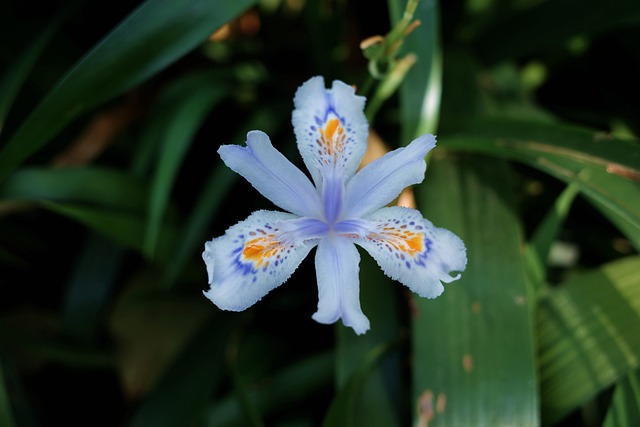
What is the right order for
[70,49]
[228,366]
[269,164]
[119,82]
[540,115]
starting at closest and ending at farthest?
[269,164] → [119,82] → [228,366] → [540,115] → [70,49]

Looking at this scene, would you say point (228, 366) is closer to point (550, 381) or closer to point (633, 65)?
point (550, 381)

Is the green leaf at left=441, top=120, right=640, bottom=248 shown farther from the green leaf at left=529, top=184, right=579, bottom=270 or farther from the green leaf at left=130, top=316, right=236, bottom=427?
the green leaf at left=130, top=316, right=236, bottom=427

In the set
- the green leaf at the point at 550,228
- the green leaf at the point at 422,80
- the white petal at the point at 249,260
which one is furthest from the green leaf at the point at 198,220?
the green leaf at the point at 550,228

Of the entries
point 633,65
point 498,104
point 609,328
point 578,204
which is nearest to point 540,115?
point 498,104

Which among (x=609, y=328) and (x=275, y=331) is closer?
(x=609, y=328)

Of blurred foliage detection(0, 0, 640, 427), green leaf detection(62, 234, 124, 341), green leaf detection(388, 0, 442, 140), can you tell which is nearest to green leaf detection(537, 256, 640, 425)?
blurred foliage detection(0, 0, 640, 427)

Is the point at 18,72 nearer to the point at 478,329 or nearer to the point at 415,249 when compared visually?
the point at 415,249
